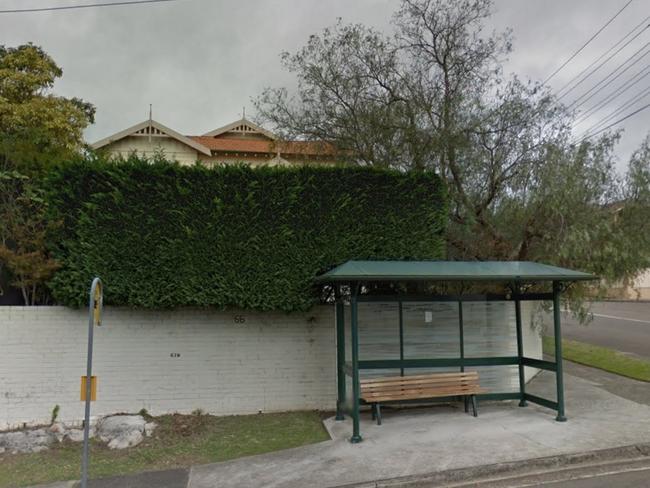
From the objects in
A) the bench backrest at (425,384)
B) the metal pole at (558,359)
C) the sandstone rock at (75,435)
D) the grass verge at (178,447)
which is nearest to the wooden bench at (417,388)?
the bench backrest at (425,384)

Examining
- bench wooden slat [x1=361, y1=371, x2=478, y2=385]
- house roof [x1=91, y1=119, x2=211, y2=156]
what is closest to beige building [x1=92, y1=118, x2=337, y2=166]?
house roof [x1=91, y1=119, x2=211, y2=156]

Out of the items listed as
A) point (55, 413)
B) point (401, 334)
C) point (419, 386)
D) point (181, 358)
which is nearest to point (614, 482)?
point (419, 386)

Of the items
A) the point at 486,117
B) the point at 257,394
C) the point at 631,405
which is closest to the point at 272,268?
the point at 257,394

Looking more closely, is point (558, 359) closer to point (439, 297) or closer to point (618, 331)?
point (439, 297)

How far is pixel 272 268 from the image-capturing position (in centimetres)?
910

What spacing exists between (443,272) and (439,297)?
4.52ft

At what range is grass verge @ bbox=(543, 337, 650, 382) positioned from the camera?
12.7 metres

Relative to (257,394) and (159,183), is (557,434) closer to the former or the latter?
(257,394)

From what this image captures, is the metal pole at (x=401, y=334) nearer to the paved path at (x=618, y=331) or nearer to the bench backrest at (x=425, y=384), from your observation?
the bench backrest at (x=425, y=384)

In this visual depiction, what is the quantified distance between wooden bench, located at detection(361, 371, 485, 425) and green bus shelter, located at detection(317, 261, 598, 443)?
34cm

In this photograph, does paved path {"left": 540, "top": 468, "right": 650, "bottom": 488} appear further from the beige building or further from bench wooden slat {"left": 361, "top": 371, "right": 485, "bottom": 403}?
the beige building

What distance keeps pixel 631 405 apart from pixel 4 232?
38.9 feet

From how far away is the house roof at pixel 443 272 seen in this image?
7531mm

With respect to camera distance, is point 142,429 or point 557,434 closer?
point 557,434
